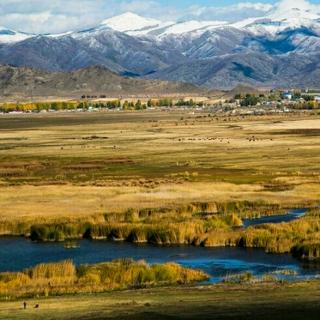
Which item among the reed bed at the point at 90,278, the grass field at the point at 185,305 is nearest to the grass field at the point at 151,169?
the reed bed at the point at 90,278

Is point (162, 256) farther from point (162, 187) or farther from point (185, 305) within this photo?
point (162, 187)

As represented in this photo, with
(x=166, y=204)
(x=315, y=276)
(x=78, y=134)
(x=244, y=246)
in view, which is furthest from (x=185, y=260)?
(x=78, y=134)

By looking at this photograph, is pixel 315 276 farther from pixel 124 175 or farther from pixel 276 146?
pixel 276 146

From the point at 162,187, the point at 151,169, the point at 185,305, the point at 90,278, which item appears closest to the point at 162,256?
the point at 90,278

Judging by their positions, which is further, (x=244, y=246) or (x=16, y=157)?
(x=16, y=157)

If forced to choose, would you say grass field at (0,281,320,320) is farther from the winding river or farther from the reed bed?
the winding river

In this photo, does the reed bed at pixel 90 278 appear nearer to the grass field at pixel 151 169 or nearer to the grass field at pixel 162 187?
the grass field at pixel 162 187
